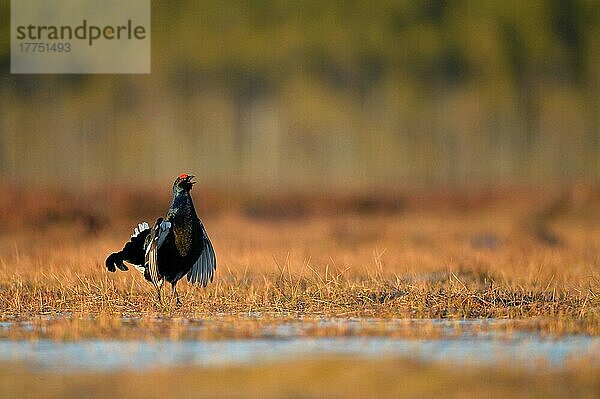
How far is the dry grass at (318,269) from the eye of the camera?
12.6 meters

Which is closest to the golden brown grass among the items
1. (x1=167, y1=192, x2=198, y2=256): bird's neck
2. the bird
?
the bird

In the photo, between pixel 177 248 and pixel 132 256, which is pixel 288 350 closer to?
pixel 177 248

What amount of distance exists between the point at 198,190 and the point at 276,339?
25.9 meters

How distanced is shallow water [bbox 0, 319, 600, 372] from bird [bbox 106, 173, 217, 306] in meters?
3.09

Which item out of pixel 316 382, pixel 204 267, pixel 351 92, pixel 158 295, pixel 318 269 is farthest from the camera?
pixel 351 92

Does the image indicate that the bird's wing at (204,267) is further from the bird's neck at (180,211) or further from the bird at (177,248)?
the bird's neck at (180,211)

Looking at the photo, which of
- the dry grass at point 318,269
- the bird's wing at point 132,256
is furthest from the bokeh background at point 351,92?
the bird's wing at point 132,256

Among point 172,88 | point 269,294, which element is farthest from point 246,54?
point 269,294

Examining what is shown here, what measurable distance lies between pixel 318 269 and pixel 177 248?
9.11ft

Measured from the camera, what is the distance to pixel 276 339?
35.0 ft

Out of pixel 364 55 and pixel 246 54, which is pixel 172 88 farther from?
pixel 364 55

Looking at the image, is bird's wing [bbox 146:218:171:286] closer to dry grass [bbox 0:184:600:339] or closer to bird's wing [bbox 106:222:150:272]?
dry grass [bbox 0:184:600:339]

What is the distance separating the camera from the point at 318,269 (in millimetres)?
16422

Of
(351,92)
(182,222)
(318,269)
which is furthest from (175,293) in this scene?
(351,92)
